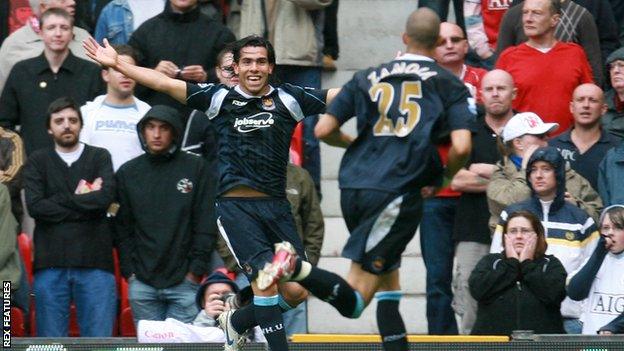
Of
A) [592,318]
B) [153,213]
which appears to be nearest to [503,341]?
[592,318]

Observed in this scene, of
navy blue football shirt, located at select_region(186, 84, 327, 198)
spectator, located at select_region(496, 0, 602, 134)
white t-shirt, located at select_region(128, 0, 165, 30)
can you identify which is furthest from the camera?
white t-shirt, located at select_region(128, 0, 165, 30)

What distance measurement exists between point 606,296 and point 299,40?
402 cm

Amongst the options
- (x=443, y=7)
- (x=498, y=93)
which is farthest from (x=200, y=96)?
(x=443, y=7)

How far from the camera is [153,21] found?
15000mm

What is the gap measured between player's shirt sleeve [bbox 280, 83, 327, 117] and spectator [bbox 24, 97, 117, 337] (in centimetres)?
245

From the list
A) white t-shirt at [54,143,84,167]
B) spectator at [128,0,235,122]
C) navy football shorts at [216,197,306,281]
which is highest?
spectator at [128,0,235,122]

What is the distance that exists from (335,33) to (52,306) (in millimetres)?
3831

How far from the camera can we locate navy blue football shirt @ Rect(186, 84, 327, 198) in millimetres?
11516

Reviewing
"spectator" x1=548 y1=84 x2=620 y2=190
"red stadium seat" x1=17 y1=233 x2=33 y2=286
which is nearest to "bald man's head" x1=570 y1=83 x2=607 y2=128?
"spectator" x1=548 y1=84 x2=620 y2=190

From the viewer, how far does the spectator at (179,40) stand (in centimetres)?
1485

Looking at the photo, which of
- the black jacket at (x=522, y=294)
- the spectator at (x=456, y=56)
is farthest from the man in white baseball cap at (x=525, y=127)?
the black jacket at (x=522, y=294)

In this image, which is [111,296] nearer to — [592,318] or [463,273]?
[463,273]

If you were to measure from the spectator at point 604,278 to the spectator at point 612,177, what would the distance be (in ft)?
2.92

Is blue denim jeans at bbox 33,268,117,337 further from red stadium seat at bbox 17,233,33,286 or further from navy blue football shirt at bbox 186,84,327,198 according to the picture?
navy blue football shirt at bbox 186,84,327,198
